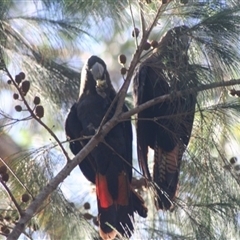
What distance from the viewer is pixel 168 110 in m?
3.24

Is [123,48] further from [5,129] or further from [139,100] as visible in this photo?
[5,129]

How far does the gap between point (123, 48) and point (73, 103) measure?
372 centimetres

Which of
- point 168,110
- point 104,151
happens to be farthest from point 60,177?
point 104,151

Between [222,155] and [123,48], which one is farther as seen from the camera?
[123,48]

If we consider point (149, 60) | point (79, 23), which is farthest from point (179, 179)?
point (79, 23)

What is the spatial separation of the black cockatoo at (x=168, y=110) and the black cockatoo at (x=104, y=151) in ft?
0.35

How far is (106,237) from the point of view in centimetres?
330

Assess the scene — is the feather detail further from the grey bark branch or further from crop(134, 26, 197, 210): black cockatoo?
the grey bark branch

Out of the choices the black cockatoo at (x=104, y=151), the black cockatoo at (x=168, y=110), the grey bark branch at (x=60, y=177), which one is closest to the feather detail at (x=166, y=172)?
the black cockatoo at (x=168, y=110)

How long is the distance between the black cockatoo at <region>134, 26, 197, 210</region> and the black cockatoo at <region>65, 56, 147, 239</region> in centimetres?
11

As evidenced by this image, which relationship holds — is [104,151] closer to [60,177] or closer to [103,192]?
[103,192]

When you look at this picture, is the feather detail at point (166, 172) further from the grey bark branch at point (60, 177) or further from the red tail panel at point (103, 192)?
the grey bark branch at point (60, 177)

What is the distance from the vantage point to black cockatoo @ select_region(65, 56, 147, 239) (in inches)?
139

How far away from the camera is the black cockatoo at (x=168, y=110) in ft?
9.44
